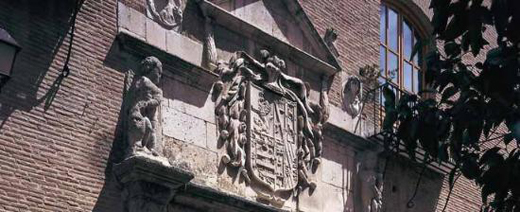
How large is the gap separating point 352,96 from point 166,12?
359 centimetres

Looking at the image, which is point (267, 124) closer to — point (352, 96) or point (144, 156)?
point (352, 96)

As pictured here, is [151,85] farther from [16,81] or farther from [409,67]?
[409,67]

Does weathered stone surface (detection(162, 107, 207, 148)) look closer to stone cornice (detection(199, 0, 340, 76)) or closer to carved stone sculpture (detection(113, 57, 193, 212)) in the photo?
carved stone sculpture (detection(113, 57, 193, 212))

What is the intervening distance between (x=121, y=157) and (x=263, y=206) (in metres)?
1.97

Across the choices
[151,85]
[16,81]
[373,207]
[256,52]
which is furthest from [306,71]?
[16,81]

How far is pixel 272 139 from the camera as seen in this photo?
1197 centimetres

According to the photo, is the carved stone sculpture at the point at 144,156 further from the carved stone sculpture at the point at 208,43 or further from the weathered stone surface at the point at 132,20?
the carved stone sculpture at the point at 208,43

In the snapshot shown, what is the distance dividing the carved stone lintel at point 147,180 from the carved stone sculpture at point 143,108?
18cm

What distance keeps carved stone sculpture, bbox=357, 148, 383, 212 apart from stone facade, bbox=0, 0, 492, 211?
0.02 metres

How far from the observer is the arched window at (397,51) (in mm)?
15383

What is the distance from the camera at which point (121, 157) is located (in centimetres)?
1026

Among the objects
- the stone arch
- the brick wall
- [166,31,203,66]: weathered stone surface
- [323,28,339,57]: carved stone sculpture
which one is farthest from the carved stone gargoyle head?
the stone arch

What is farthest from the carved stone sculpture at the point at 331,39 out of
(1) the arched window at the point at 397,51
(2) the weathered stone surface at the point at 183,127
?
(2) the weathered stone surface at the point at 183,127

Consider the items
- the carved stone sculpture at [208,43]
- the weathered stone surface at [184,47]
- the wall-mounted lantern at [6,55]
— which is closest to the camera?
the wall-mounted lantern at [6,55]
